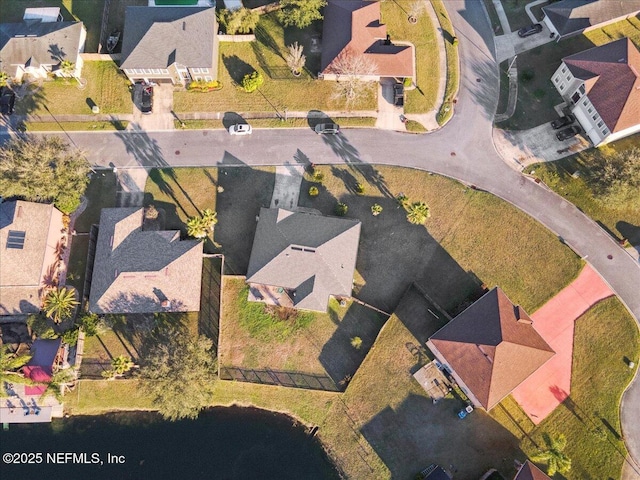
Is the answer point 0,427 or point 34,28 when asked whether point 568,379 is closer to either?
point 0,427

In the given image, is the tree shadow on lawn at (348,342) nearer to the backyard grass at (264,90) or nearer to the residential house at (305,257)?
the residential house at (305,257)

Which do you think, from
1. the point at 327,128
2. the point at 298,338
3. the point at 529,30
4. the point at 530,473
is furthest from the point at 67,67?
the point at 530,473

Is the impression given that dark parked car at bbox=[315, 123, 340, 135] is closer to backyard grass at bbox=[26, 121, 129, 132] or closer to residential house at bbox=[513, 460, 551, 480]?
backyard grass at bbox=[26, 121, 129, 132]

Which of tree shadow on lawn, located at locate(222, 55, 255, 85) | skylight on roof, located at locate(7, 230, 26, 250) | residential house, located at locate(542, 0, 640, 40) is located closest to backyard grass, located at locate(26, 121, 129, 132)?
tree shadow on lawn, located at locate(222, 55, 255, 85)

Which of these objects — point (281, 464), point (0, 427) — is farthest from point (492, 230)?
point (0, 427)

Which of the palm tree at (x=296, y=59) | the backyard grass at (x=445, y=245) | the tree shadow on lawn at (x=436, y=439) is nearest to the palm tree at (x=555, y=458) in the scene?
the tree shadow on lawn at (x=436, y=439)

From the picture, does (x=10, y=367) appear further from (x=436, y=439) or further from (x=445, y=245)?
(x=445, y=245)
